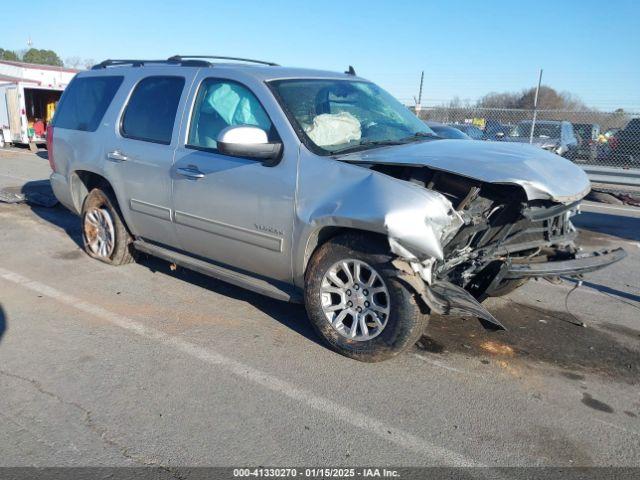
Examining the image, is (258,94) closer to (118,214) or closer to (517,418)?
(118,214)

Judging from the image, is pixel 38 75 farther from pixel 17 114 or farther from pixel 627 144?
pixel 627 144

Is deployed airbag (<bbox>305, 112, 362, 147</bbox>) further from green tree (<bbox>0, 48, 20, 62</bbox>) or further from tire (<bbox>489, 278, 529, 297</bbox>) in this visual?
green tree (<bbox>0, 48, 20, 62</bbox>)

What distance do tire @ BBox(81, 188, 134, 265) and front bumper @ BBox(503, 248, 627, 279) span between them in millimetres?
3729

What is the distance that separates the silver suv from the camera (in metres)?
3.49

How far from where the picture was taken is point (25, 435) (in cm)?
291

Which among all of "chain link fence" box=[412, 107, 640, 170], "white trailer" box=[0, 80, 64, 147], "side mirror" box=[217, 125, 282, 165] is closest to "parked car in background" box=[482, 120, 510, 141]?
"chain link fence" box=[412, 107, 640, 170]

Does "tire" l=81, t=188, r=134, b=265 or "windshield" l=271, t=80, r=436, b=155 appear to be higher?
"windshield" l=271, t=80, r=436, b=155

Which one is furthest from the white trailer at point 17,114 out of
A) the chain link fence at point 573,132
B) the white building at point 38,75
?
the chain link fence at point 573,132

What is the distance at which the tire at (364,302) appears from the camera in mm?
3529

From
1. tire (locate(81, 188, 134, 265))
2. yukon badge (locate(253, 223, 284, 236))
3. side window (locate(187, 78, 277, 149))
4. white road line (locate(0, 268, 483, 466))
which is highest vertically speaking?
side window (locate(187, 78, 277, 149))

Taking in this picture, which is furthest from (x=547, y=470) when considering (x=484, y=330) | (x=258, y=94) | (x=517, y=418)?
(x=258, y=94)

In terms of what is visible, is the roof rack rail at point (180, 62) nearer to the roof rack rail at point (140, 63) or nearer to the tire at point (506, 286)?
the roof rack rail at point (140, 63)

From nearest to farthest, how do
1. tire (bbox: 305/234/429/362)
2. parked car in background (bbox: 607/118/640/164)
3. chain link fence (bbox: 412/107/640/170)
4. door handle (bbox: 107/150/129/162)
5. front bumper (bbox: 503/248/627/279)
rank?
tire (bbox: 305/234/429/362) < front bumper (bbox: 503/248/627/279) < door handle (bbox: 107/150/129/162) < parked car in background (bbox: 607/118/640/164) < chain link fence (bbox: 412/107/640/170)

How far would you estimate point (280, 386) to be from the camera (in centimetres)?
345
